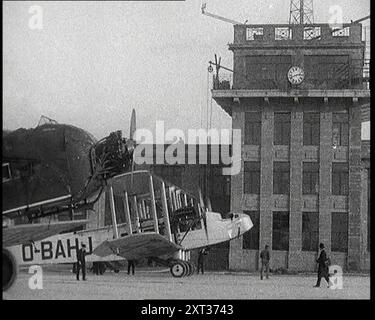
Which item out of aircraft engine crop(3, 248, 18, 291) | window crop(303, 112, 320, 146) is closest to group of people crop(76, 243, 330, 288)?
window crop(303, 112, 320, 146)

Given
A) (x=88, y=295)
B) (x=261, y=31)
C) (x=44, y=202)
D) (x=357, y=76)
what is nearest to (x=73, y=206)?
(x=44, y=202)

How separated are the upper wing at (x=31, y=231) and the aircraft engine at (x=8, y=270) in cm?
49

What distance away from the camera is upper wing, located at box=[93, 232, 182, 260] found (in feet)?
42.5

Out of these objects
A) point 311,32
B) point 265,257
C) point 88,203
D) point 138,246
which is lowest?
point 265,257

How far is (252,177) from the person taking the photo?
14.4 meters

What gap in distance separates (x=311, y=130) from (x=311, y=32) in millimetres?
1957

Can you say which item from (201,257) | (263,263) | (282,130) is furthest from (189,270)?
(282,130)

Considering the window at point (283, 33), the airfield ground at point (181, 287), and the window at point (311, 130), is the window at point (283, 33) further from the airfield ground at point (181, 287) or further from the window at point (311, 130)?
the airfield ground at point (181, 287)

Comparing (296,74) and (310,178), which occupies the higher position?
(296,74)

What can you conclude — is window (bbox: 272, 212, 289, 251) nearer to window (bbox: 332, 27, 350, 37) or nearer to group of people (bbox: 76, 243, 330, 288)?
group of people (bbox: 76, 243, 330, 288)

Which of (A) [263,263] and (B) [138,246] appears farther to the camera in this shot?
(A) [263,263]

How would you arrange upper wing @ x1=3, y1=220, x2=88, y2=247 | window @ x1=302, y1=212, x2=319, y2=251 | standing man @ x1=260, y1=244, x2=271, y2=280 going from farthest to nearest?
window @ x1=302, y1=212, x2=319, y2=251, standing man @ x1=260, y1=244, x2=271, y2=280, upper wing @ x1=3, y1=220, x2=88, y2=247

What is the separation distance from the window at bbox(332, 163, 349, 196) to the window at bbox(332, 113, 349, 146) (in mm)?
443

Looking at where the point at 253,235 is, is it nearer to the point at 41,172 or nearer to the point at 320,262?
the point at 320,262
